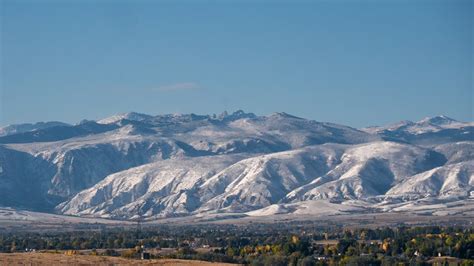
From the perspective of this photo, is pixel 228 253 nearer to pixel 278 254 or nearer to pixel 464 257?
pixel 278 254

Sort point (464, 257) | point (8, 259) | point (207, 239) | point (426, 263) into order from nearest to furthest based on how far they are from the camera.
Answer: point (8, 259)
point (426, 263)
point (464, 257)
point (207, 239)

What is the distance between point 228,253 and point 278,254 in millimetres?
11109

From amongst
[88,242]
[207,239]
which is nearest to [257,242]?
[207,239]

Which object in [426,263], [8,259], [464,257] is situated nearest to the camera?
[8,259]

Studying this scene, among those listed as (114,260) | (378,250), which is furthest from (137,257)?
(378,250)

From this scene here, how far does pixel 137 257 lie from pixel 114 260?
1180 centimetres

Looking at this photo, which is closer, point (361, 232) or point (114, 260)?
point (114, 260)

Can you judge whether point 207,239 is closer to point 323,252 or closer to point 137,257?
point 323,252

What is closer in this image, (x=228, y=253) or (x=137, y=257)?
(x=137, y=257)

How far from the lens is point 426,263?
116m

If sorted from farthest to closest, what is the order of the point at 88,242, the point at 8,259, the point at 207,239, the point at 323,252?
the point at 207,239 < the point at 88,242 < the point at 323,252 < the point at 8,259

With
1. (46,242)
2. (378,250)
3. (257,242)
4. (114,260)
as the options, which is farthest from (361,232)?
(114,260)

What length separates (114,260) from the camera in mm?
111000

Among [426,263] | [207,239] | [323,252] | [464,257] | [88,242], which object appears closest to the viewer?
[426,263]
